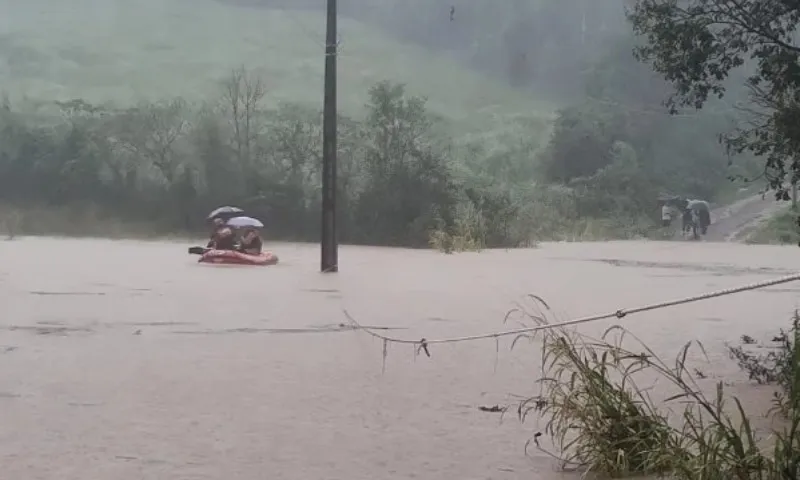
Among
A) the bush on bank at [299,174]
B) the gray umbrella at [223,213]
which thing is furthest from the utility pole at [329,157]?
the gray umbrella at [223,213]

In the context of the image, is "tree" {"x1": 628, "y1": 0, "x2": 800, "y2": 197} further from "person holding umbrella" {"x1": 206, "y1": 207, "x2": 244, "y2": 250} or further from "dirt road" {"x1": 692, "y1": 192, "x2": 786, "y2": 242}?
"person holding umbrella" {"x1": 206, "y1": 207, "x2": 244, "y2": 250}

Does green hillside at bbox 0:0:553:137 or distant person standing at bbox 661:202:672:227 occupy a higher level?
green hillside at bbox 0:0:553:137

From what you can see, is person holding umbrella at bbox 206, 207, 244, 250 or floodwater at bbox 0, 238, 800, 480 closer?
floodwater at bbox 0, 238, 800, 480

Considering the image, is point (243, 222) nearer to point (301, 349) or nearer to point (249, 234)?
point (249, 234)

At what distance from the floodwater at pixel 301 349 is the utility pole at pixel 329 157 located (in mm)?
72

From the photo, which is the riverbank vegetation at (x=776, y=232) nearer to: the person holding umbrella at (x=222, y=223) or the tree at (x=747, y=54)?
the tree at (x=747, y=54)

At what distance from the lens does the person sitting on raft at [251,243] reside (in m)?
4.17

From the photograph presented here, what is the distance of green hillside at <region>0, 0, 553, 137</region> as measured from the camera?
4493mm

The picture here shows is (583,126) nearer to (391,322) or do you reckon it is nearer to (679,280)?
(679,280)

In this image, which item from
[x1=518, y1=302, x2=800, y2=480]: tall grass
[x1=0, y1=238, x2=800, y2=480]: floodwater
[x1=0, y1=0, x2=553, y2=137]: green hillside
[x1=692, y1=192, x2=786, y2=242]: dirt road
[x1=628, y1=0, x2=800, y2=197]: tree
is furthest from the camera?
[x1=0, y1=0, x2=553, y2=137]: green hillside

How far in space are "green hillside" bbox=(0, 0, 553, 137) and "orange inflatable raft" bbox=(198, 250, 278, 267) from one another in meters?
0.69

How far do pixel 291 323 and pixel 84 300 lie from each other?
2.68 feet

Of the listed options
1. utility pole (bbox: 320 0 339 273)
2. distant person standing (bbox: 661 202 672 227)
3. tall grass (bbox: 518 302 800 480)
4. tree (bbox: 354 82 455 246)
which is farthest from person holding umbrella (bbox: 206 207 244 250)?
tall grass (bbox: 518 302 800 480)

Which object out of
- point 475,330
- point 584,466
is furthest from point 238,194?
point 584,466
